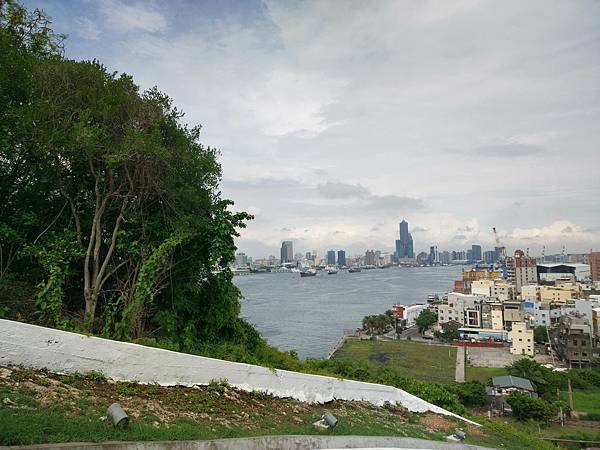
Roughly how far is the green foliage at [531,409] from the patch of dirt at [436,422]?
53.9ft

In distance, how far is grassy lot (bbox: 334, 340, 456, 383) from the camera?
103 feet

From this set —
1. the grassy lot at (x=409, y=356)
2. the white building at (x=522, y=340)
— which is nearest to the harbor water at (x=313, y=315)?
the grassy lot at (x=409, y=356)

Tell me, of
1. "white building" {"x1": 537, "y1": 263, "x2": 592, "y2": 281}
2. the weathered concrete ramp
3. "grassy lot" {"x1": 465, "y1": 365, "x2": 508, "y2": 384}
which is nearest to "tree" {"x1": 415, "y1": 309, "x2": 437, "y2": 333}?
"grassy lot" {"x1": 465, "y1": 365, "x2": 508, "y2": 384}

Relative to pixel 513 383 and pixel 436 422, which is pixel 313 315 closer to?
pixel 513 383

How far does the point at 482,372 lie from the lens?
1277 inches

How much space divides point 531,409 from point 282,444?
21759 mm

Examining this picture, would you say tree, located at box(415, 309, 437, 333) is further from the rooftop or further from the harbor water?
the rooftop

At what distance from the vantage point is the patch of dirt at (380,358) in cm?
3529

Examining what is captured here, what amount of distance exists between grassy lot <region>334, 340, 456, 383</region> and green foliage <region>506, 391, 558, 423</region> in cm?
770

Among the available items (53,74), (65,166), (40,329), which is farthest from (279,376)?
(53,74)

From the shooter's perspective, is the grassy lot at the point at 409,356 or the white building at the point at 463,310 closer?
the grassy lot at the point at 409,356

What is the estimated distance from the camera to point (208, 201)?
8.14 m

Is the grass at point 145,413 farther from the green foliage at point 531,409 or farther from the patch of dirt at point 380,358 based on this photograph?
the patch of dirt at point 380,358

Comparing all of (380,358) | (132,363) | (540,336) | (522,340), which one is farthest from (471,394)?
(540,336)
